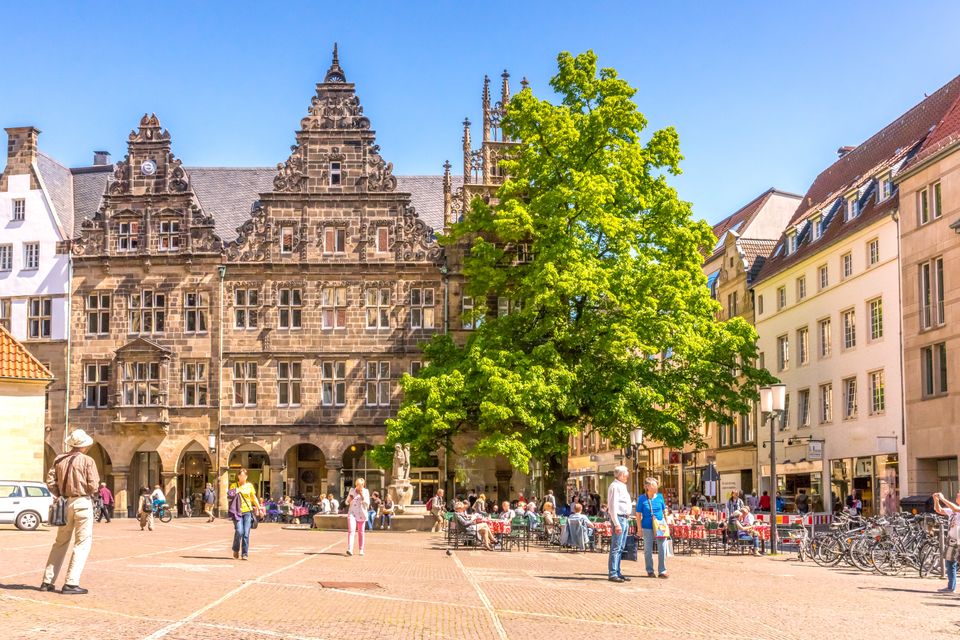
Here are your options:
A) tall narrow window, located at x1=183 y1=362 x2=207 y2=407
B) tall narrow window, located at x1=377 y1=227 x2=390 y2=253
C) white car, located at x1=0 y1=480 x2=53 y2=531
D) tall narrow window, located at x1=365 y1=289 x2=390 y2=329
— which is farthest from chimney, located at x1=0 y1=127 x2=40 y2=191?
white car, located at x1=0 y1=480 x2=53 y2=531

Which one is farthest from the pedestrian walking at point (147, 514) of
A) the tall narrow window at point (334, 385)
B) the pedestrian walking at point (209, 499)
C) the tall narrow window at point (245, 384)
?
the tall narrow window at point (334, 385)

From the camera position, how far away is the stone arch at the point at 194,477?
56875 millimetres

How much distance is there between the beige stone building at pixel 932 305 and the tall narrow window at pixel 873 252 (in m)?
2.19

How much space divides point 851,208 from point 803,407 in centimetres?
822

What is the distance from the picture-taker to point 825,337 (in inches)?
1927

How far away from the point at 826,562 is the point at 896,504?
1585 centimetres

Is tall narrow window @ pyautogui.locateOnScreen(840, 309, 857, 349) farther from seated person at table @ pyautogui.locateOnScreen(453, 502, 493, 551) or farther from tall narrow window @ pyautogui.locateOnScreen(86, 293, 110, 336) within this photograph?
tall narrow window @ pyautogui.locateOnScreen(86, 293, 110, 336)

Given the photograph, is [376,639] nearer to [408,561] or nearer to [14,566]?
[14,566]

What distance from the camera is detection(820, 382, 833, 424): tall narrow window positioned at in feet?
157

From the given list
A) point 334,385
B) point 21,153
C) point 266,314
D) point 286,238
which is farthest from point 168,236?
point 334,385

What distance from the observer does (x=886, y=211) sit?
43.2 m

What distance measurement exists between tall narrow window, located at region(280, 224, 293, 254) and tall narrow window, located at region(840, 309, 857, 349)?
2336 cm

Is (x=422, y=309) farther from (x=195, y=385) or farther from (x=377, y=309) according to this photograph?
(x=195, y=385)

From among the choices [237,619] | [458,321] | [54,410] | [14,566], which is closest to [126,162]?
[54,410]
